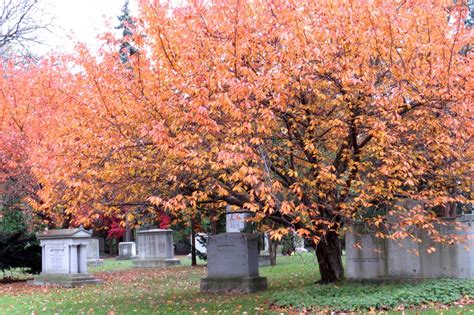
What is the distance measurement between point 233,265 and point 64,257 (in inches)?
273

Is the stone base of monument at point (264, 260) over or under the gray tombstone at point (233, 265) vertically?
under

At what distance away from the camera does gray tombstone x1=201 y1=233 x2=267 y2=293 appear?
1367cm

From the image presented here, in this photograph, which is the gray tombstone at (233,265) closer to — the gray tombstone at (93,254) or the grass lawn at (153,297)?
the grass lawn at (153,297)

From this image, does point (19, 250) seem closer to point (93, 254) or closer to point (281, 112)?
point (93, 254)

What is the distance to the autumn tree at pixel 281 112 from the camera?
861 centimetres

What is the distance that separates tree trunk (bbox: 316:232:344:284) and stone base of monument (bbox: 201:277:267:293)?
2.06 metres

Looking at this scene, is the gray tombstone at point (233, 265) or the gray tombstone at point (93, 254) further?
the gray tombstone at point (93, 254)

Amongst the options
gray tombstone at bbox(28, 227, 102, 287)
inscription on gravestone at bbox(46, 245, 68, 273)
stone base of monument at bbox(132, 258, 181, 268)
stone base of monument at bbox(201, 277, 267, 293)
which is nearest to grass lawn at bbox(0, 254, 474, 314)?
stone base of monument at bbox(201, 277, 267, 293)

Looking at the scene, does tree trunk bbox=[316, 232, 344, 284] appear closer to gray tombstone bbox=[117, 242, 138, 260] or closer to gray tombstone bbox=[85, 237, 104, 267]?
gray tombstone bbox=[85, 237, 104, 267]

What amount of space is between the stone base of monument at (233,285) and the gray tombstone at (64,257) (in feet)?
18.2

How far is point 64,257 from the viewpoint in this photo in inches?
708

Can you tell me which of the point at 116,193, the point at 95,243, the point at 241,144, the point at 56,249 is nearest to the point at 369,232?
the point at 241,144

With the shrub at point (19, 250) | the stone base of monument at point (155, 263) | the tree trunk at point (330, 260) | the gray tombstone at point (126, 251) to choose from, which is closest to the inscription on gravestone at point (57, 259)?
the shrub at point (19, 250)

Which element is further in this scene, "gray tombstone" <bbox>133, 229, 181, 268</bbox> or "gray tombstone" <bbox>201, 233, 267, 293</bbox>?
"gray tombstone" <bbox>133, 229, 181, 268</bbox>
